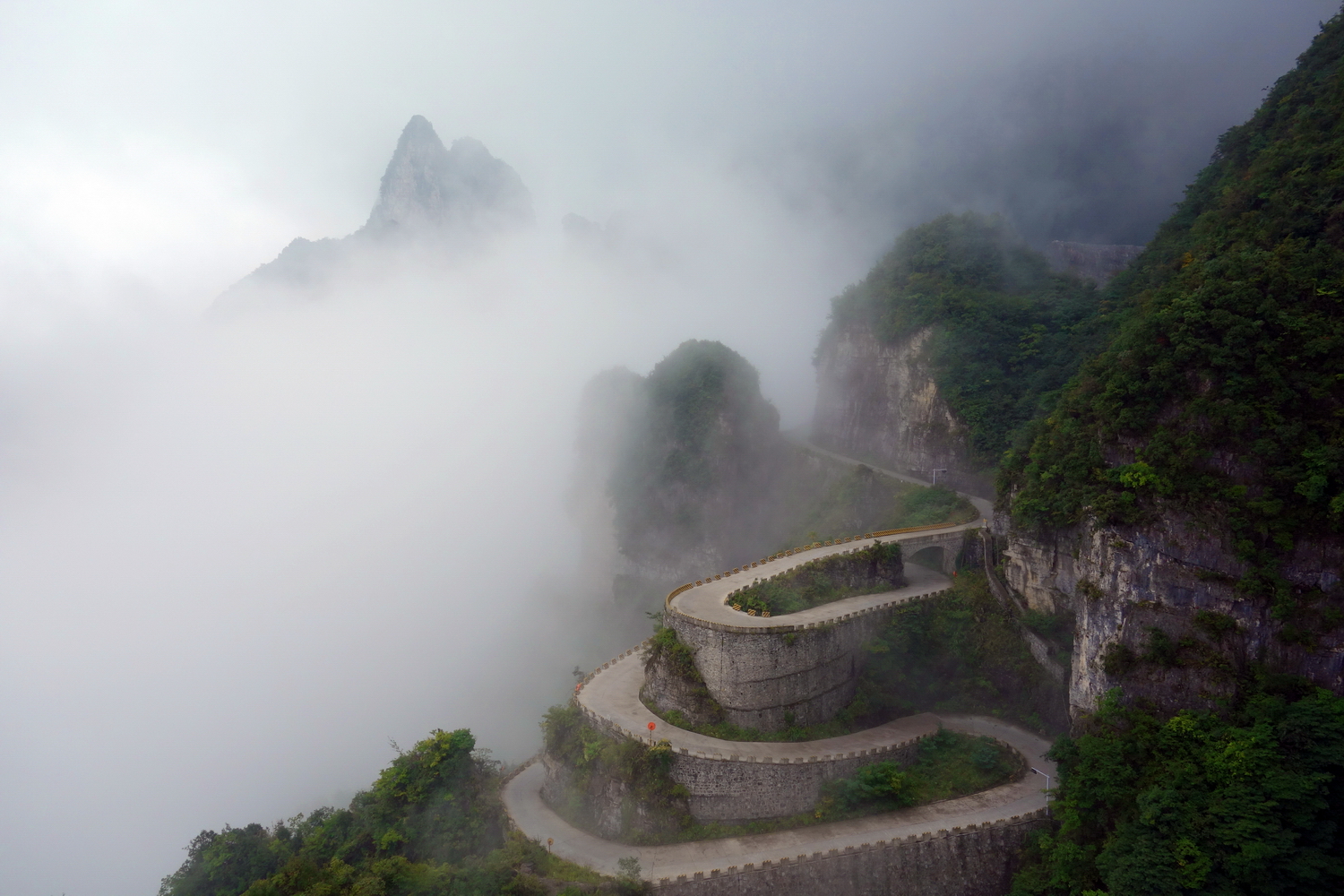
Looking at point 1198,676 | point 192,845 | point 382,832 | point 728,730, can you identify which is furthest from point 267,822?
point 1198,676

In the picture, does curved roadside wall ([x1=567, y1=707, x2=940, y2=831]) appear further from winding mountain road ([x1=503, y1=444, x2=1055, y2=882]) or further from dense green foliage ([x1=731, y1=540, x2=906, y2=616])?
dense green foliage ([x1=731, y1=540, x2=906, y2=616])

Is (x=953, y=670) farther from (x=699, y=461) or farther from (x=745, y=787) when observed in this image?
(x=699, y=461)

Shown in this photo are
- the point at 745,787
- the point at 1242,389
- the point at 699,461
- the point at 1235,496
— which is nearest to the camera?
the point at 1235,496

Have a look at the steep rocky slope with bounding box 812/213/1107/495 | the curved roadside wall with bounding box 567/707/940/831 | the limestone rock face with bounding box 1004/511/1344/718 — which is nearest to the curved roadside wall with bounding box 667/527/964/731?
the curved roadside wall with bounding box 567/707/940/831

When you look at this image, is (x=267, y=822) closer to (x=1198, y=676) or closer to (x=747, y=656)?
(x=747, y=656)

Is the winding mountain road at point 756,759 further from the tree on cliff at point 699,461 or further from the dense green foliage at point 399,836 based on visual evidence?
the tree on cliff at point 699,461

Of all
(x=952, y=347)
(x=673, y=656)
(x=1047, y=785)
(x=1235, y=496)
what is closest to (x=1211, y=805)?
(x=1047, y=785)

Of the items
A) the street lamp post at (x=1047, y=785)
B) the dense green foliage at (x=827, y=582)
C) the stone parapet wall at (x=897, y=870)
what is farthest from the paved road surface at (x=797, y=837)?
the dense green foliage at (x=827, y=582)
